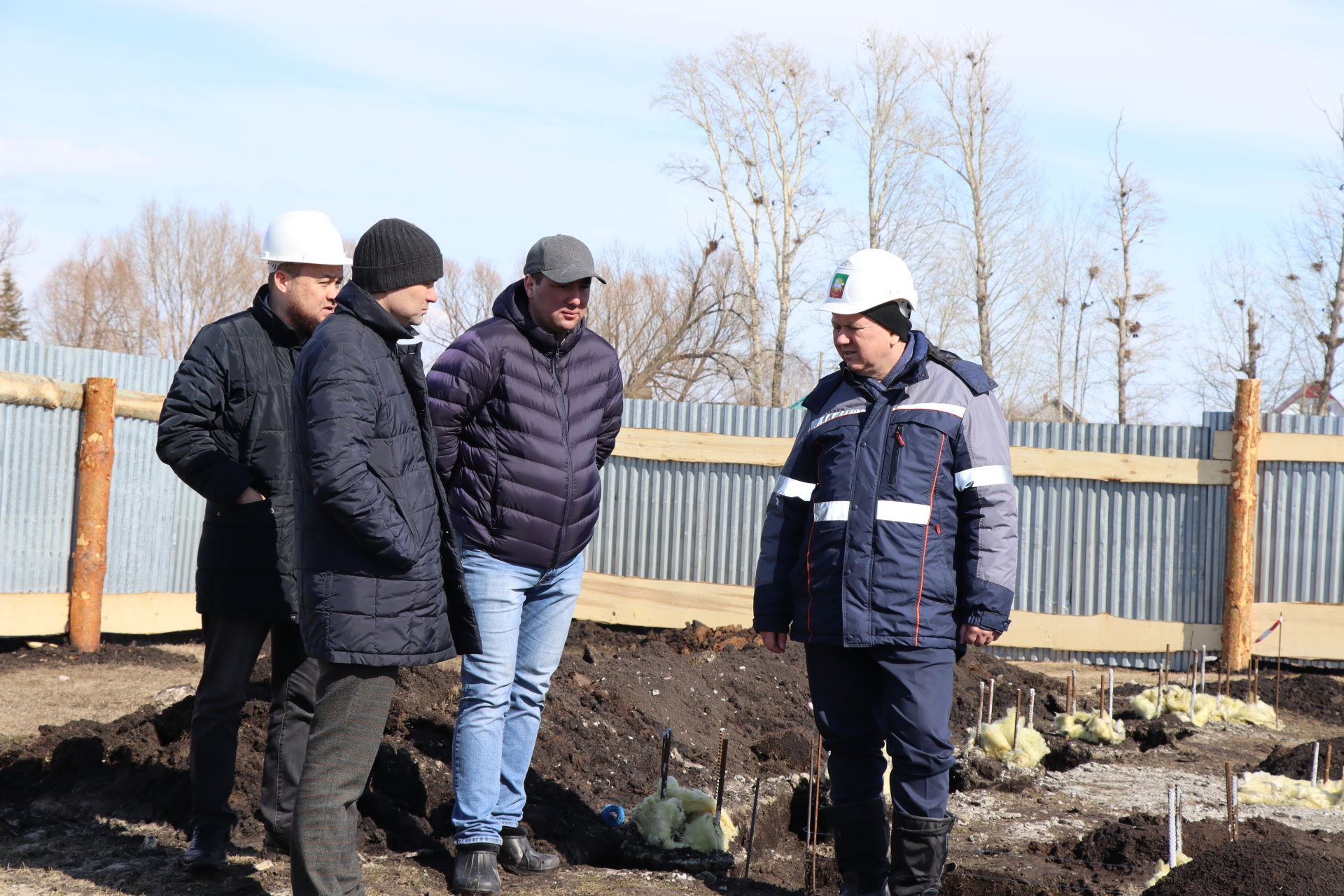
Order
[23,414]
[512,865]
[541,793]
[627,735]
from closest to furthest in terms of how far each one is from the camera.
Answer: [512,865], [541,793], [627,735], [23,414]

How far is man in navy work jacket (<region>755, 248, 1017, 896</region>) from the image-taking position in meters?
3.21

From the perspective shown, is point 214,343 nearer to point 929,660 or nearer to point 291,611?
point 291,611

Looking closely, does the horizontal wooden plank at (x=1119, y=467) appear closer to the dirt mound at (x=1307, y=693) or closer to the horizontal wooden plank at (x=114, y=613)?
the dirt mound at (x=1307, y=693)

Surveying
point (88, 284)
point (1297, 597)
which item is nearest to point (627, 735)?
point (1297, 597)

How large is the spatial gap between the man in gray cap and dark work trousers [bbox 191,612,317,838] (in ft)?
1.80

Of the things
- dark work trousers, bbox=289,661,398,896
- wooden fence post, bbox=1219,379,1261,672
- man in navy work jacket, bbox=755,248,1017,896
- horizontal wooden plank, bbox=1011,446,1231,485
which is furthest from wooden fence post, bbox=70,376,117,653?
wooden fence post, bbox=1219,379,1261,672

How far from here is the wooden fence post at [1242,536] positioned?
8.45 metres

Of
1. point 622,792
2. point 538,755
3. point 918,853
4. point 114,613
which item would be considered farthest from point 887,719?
point 114,613

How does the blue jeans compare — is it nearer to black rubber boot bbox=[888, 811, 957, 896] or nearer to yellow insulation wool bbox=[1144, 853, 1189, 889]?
black rubber boot bbox=[888, 811, 957, 896]

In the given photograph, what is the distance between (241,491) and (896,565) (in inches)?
76.4

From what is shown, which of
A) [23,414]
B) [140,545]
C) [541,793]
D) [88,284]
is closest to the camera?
[541,793]

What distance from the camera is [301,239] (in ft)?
11.1

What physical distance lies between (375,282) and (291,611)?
3.62ft

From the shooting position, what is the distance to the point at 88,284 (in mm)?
40500
